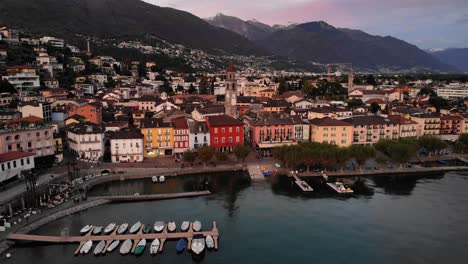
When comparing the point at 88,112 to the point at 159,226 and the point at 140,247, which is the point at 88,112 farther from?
the point at 140,247

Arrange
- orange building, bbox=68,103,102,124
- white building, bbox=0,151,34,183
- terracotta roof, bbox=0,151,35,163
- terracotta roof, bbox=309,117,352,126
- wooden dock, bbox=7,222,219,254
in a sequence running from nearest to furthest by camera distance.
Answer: wooden dock, bbox=7,222,219,254 < white building, bbox=0,151,34,183 < terracotta roof, bbox=0,151,35,163 < terracotta roof, bbox=309,117,352,126 < orange building, bbox=68,103,102,124

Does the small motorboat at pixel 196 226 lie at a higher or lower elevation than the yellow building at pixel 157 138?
lower

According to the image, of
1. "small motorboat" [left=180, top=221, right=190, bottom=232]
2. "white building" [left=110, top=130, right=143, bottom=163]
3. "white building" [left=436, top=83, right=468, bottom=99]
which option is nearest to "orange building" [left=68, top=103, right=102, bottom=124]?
"white building" [left=110, top=130, right=143, bottom=163]

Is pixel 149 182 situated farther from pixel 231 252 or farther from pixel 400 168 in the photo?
pixel 400 168

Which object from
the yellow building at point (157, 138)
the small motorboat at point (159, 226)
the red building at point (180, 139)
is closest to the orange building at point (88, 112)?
the yellow building at point (157, 138)

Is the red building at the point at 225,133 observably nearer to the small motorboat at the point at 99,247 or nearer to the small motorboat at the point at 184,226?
the small motorboat at the point at 184,226

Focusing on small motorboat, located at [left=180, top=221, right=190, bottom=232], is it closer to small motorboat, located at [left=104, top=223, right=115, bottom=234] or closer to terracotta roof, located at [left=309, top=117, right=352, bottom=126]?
small motorboat, located at [left=104, top=223, right=115, bottom=234]

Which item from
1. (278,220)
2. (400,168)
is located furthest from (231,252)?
(400,168)

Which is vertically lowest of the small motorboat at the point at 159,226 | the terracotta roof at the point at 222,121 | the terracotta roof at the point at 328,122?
the small motorboat at the point at 159,226
